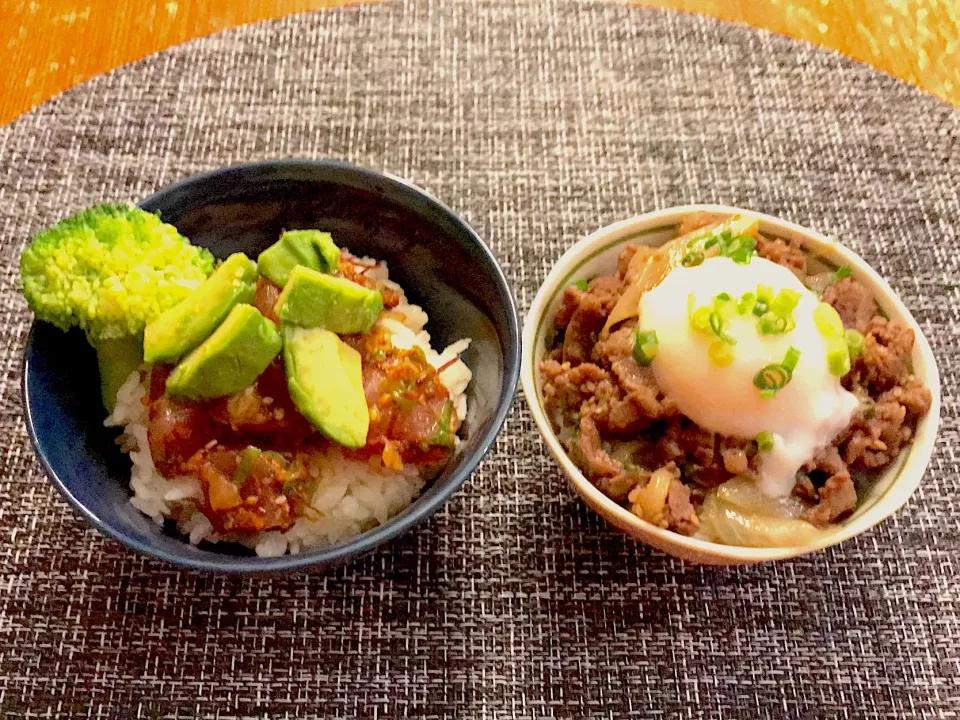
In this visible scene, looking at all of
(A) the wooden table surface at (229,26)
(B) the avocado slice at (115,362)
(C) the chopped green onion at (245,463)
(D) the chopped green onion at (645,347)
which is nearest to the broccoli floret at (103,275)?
(B) the avocado slice at (115,362)

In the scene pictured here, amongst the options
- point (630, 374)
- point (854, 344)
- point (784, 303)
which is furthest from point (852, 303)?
point (630, 374)

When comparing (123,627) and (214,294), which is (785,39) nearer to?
(214,294)

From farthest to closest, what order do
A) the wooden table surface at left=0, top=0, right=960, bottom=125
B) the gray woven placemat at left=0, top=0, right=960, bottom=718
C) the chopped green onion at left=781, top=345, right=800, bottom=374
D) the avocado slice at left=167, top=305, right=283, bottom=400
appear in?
the wooden table surface at left=0, top=0, right=960, bottom=125 < the gray woven placemat at left=0, top=0, right=960, bottom=718 < the chopped green onion at left=781, top=345, right=800, bottom=374 < the avocado slice at left=167, top=305, right=283, bottom=400

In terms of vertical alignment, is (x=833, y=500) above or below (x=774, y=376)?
below

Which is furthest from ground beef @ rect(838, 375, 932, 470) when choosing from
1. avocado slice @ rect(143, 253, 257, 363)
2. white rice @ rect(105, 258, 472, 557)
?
avocado slice @ rect(143, 253, 257, 363)

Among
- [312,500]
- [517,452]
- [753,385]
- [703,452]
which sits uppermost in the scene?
[753,385]

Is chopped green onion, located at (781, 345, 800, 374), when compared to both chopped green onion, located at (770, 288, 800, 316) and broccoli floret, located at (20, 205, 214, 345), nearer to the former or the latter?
chopped green onion, located at (770, 288, 800, 316)

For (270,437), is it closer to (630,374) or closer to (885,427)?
(630,374)

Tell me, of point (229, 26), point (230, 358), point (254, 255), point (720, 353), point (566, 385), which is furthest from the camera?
point (229, 26)

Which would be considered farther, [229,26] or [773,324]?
[229,26]
